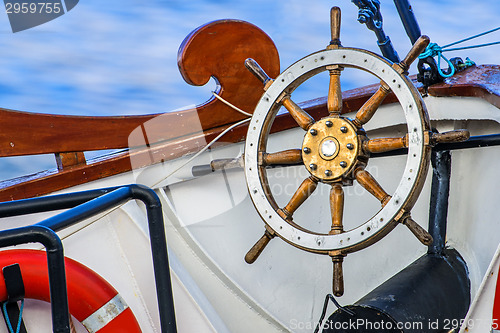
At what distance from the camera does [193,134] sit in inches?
84.2

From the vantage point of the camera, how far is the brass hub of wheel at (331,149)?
1554 mm

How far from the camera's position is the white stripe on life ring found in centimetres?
152

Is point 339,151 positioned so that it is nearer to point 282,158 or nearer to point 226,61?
point 282,158

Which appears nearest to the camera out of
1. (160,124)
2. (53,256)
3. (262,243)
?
(53,256)

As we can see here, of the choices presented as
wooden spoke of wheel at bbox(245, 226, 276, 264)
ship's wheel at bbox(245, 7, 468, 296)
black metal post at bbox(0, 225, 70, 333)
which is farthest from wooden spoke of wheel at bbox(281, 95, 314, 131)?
black metal post at bbox(0, 225, 70, 333)

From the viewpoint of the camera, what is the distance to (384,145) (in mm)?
1543

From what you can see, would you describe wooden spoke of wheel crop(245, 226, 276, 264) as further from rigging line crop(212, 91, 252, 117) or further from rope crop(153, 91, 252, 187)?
rigging line crop(212, 91, 252, 117)

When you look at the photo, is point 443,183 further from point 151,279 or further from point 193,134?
point 151,279

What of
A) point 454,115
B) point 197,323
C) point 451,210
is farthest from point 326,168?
point 451,210

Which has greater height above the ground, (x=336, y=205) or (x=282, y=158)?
(x=282, y=158)

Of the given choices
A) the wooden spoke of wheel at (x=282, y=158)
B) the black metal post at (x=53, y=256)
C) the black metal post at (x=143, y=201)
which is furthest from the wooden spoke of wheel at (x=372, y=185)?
the black metal post at (x=53, y=256)

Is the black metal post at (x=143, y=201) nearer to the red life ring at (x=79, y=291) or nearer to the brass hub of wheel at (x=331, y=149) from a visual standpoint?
the red life ring at (x=79, y=291)

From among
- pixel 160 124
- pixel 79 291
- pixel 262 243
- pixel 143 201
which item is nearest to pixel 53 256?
pixel 143 201

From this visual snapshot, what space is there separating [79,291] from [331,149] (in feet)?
2.24
